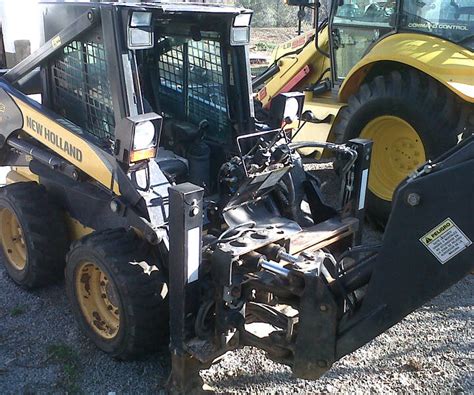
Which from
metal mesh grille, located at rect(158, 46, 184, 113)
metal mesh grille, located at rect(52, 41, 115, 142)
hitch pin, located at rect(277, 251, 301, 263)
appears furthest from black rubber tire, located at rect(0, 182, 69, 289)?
hitch pin, located at rect(277, 251, 301, 263)

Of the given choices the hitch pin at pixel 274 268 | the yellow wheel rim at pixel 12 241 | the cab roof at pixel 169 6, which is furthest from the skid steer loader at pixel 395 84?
the yellow wheel rim at pixel 12 241

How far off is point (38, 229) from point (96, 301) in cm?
72

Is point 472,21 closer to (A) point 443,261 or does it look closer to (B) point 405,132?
(B) point 405,132

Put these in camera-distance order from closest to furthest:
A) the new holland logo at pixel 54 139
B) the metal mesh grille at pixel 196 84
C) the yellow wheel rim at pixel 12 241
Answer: the new holland logo at pixel 54 139
the metal mesh grille at pixel 196 84
the yellow wheel rim at pixel 12 241

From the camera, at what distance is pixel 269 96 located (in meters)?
7.39

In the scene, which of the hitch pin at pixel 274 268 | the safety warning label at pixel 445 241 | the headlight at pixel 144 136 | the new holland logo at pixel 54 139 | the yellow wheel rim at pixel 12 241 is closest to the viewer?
the safety warning label at pixel 445 241

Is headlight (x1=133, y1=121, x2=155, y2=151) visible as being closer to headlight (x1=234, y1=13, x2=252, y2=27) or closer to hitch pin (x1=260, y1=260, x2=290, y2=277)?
hitch pin (x1=260, y1=260, x2=290, y2=277)

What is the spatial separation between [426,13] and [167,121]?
2858 mm

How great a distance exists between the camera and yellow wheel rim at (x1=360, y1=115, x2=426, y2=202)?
5406 millimetres

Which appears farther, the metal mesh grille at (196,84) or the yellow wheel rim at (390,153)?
the yellow wheel rim at (390,153)

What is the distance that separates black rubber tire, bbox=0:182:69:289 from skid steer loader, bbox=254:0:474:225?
286 centimetres

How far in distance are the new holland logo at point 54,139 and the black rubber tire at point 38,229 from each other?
1.35 ft

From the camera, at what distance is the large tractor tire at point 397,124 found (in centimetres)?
499

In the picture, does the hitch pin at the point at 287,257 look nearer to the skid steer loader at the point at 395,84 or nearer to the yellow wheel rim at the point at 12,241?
the yellow wheel rim at the point at 12,241
